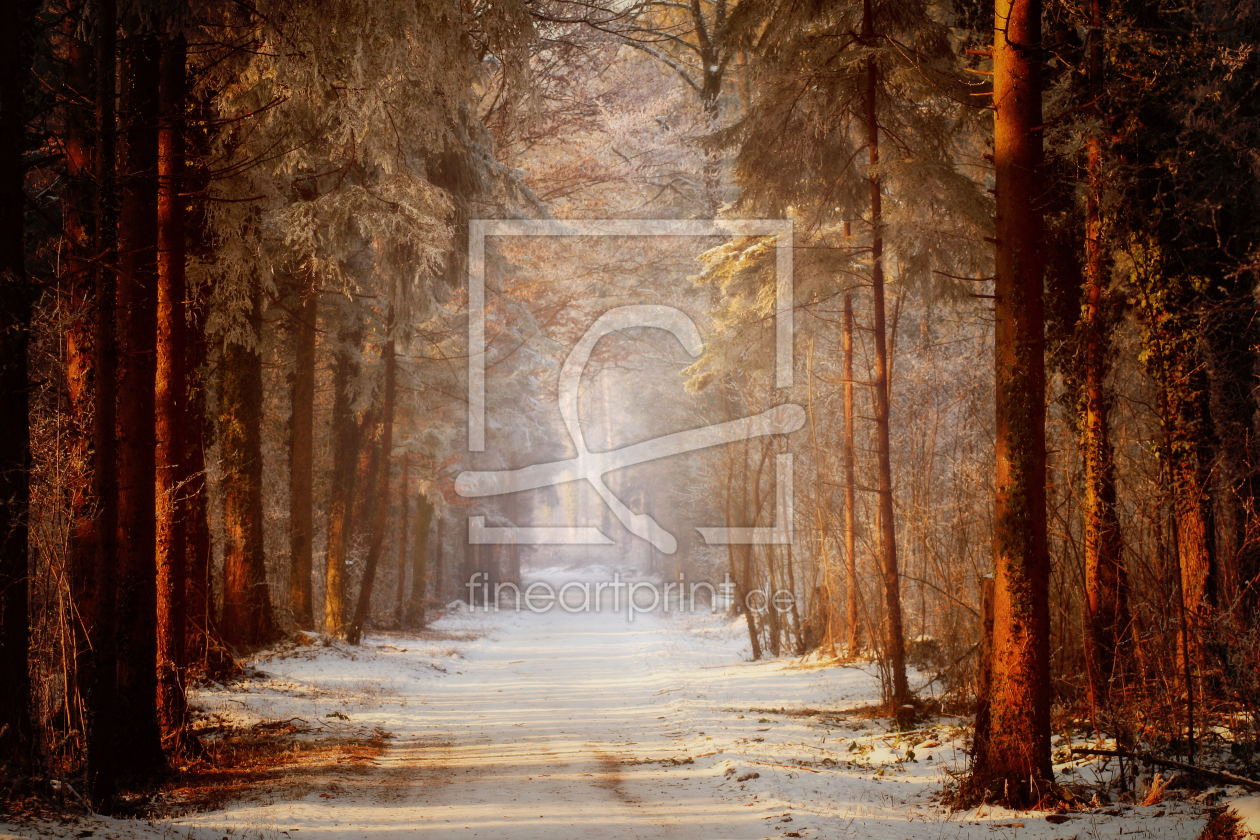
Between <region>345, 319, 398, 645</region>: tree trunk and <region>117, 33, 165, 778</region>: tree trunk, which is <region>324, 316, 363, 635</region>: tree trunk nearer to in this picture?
<region>345, 319, 398, 645</region>: tree trunk

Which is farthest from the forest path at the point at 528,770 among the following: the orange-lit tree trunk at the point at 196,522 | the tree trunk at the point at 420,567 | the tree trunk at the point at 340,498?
the tree trunk at the point at 420,567

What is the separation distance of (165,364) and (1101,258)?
9.45 metres

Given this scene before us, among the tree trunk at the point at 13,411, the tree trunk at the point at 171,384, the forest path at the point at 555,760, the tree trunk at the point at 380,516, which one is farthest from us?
the tree trunk at the point at 380,516

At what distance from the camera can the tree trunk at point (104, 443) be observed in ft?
18.3

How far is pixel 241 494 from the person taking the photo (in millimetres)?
12977

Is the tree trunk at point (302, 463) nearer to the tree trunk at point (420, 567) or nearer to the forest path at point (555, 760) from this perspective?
the forest path at point (555, 760)

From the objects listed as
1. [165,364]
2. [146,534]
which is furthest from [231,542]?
[146,534]

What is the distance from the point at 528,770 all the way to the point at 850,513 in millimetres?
6847

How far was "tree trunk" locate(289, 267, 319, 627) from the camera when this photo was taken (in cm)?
1557

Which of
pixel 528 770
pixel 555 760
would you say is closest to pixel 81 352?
pixel 528 770

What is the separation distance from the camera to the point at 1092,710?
21.6ft

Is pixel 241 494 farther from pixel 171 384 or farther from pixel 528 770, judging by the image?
pixel 528 770

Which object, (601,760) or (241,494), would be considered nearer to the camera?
(601,760)

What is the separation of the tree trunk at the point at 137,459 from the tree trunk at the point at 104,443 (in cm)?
50
